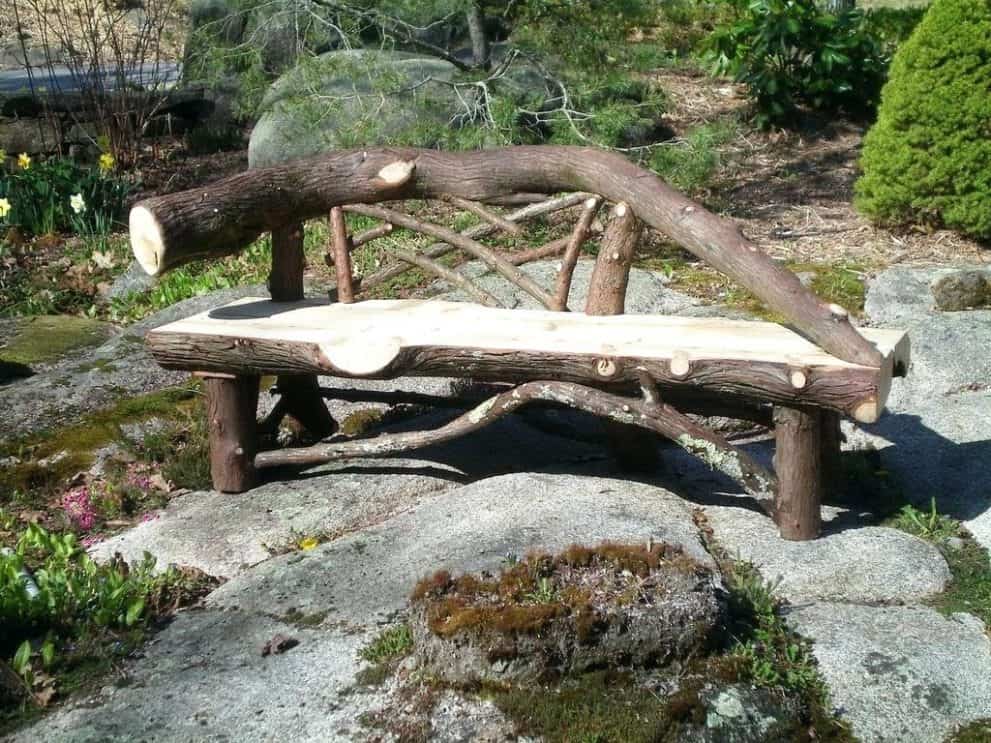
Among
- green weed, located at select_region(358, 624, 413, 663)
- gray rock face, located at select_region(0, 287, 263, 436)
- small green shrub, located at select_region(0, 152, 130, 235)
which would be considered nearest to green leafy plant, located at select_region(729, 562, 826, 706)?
green weed, located at select_region(358, 624, 413, 663)

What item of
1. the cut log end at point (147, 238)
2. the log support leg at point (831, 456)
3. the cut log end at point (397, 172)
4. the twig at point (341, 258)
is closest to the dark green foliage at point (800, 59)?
the twig at point (341, 258)

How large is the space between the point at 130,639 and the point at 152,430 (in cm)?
211

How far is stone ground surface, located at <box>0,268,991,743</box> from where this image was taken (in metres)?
3.53

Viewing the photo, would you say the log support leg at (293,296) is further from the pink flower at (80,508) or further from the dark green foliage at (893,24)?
the dark green foliage at (893,24)

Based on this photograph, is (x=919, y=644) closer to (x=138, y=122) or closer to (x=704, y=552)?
(x=704, y=552)

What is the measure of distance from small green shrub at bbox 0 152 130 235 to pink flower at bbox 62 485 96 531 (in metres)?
4.06

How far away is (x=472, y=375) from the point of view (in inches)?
185

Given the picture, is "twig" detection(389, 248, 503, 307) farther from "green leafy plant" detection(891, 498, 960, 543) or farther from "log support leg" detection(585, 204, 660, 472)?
"green leafy plant" detection(891, 498, 960, 543)

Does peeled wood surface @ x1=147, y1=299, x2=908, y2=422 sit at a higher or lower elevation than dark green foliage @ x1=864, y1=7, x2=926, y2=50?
lower

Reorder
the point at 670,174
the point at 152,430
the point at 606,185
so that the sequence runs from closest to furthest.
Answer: the point at 606,185
the point at 152,430
the point at 670,174

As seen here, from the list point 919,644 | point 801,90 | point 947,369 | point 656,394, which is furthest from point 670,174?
point 919,644

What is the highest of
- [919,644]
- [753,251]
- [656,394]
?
[753,251]

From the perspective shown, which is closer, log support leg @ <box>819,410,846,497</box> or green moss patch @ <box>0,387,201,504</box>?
log support leg @ <box>819,410,846,497</box>

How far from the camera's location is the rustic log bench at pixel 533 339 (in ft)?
14.2
